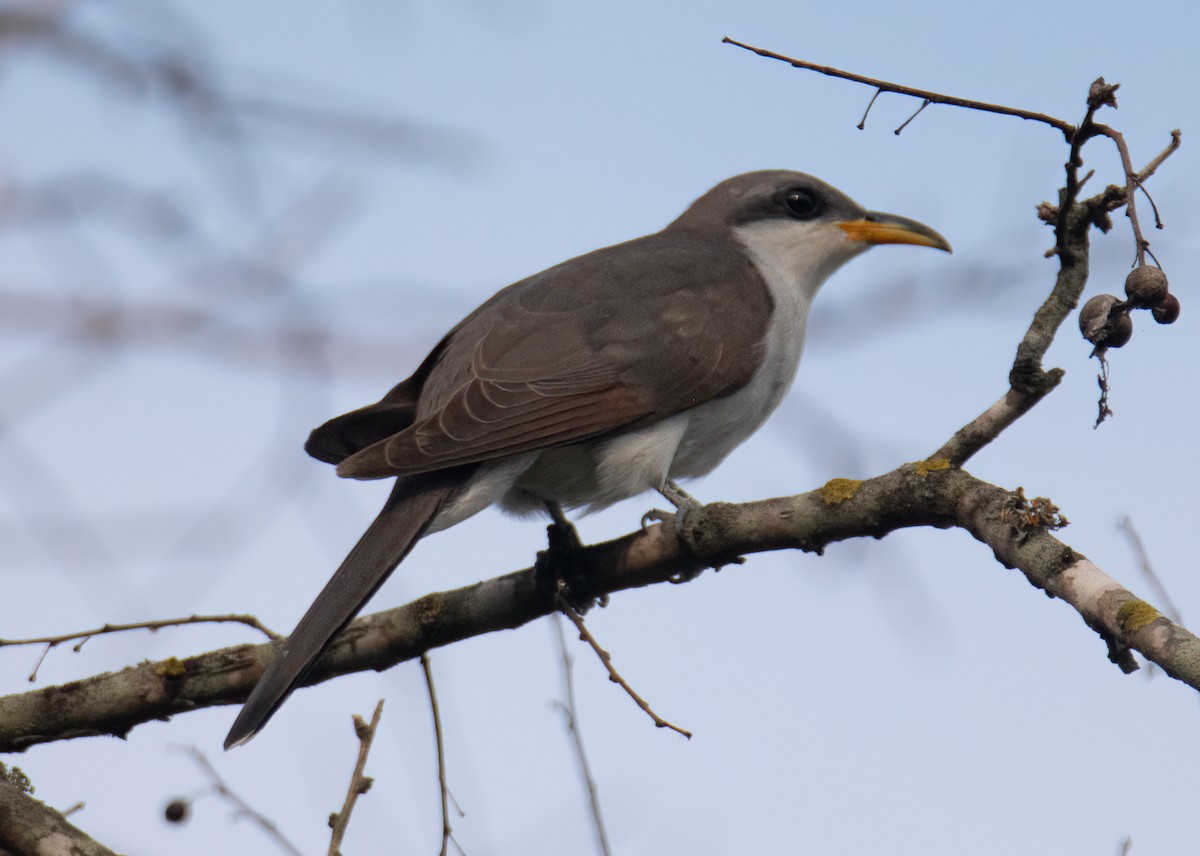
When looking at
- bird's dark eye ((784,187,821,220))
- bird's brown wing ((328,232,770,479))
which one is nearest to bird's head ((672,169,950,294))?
bird's dark eye ((784,187,821,220))

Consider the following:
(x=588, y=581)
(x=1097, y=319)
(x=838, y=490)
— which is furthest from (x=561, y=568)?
(x=1097, y=319)

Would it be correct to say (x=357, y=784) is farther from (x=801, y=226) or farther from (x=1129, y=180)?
(x=801, y=226)

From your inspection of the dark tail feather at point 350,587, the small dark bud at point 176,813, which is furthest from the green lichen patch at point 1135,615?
the small dark bud at point 176,813

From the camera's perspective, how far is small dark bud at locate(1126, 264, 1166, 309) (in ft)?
8.86

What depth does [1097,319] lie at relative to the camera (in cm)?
275

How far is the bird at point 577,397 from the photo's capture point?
3988 mm

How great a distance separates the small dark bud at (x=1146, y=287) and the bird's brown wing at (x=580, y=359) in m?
1.90

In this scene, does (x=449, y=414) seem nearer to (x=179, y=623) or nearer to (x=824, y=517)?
(x=179, y=623)

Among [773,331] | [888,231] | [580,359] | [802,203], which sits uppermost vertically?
[802,203]

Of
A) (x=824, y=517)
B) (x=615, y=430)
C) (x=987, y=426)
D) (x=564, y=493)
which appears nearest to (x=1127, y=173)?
(x=987, y=426)

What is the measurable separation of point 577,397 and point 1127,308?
1.98 meters

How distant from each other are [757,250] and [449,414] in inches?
74.1

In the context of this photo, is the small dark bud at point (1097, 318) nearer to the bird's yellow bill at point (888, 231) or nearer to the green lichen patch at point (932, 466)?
the green lichen patch at point (932, 466)

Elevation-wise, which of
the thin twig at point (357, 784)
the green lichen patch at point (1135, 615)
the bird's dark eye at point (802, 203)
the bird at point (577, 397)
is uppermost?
the bird's dark eye at point (802, 203)
